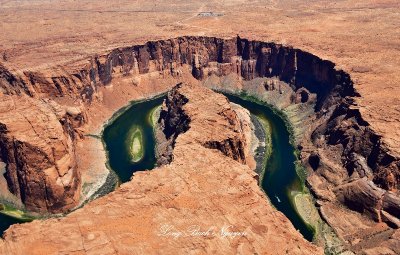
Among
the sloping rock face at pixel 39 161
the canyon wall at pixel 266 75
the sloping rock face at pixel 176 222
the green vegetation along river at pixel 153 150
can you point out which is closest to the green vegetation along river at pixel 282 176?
the green vegetation along river at pixel 153 150

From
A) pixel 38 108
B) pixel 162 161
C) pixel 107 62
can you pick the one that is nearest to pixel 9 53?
pixel 107 62

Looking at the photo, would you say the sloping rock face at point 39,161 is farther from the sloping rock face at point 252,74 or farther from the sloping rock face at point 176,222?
the sloping rock face at point 176,222

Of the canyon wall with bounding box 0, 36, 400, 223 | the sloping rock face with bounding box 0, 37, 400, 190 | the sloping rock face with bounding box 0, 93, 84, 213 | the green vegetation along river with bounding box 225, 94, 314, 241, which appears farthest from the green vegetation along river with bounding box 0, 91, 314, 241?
the sloping rock face with bounding box 0, 37, 400, 190

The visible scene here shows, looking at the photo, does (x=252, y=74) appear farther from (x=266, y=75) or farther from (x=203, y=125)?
(x=203, y=125)

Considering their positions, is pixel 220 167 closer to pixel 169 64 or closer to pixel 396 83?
pixel 396 83

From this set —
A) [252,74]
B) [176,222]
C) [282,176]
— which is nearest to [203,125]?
[282,176]

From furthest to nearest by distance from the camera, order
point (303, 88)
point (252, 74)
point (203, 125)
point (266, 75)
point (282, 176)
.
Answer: point (252, 74) < point (266, 75) < point (303, 88) < point (282, 176) < point (203, 125)
